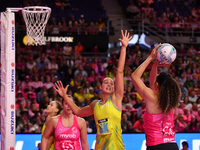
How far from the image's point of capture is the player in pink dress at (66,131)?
4879 mm

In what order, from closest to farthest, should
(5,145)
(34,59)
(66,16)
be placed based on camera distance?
(5,145) < (34,59) < (66,16)

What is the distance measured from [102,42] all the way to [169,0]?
22.0 ft

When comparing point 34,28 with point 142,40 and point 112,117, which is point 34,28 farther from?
point 142,40

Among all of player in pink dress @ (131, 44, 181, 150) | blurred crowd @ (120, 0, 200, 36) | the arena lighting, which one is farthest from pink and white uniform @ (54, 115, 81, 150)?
blurred crowd @ (120, 0, 200, 36)

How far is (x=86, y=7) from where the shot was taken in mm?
18266

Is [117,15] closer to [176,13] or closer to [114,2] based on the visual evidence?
[114,2]

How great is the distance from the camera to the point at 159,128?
4031 millimetres

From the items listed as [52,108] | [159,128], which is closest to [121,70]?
[159,128]

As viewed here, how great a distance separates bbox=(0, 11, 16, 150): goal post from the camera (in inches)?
254

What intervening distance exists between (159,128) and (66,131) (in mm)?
1551

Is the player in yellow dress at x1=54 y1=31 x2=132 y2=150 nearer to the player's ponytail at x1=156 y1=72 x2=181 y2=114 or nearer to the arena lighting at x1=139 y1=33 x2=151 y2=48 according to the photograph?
the player's ponytail at x1=156 y1=72 x2=181 y2=114

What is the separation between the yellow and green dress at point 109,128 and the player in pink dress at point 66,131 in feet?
1.24

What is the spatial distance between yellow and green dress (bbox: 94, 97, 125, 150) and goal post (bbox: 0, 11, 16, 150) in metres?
2.47

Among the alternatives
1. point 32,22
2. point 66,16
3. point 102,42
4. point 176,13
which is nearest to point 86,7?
point 66,16
